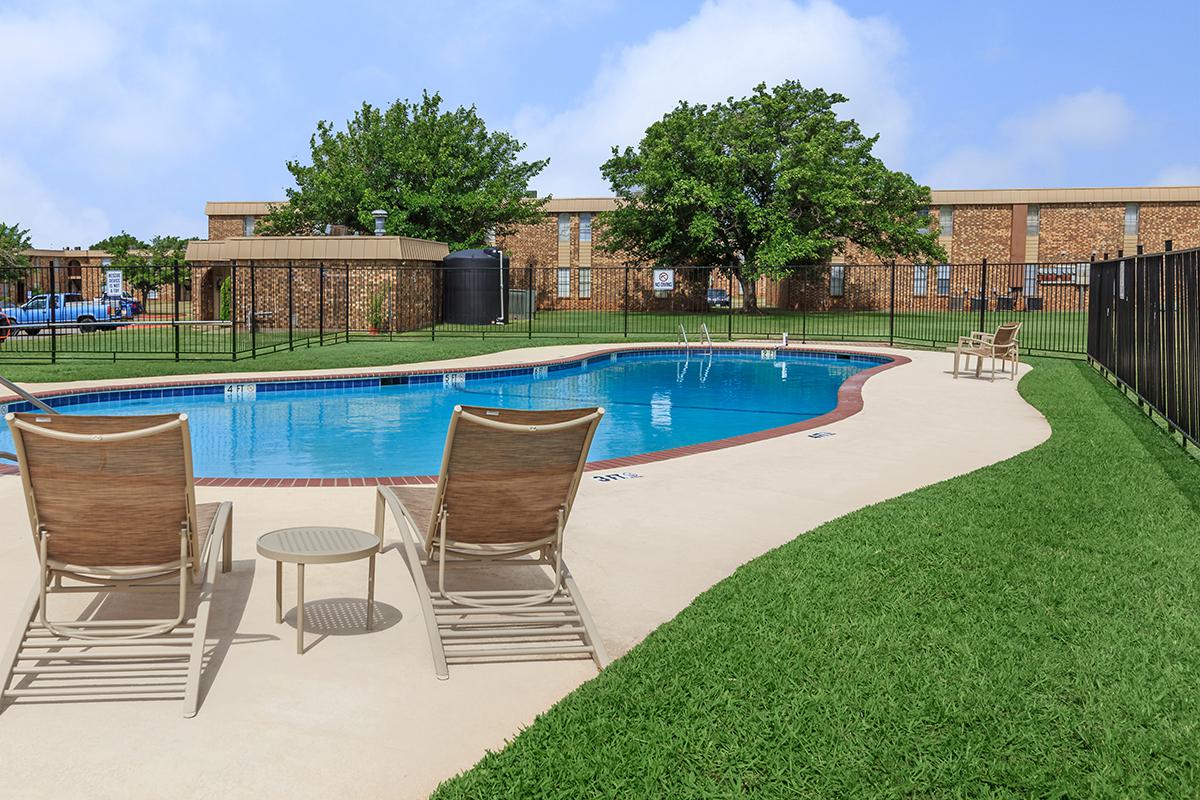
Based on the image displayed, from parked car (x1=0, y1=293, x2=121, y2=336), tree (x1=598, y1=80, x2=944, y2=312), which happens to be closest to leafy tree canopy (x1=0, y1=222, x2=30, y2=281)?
parked car (x1=0, y1=293, x2=121, y2=336)

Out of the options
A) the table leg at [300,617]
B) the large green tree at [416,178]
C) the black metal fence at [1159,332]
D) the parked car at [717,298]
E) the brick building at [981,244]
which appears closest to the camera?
the table leg at [300,617]

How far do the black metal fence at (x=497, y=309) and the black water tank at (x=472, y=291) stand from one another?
0.16ft

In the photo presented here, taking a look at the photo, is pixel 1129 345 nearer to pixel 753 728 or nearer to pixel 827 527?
pixel 827 527

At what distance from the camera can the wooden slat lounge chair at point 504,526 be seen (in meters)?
4.09

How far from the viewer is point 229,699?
3613mm

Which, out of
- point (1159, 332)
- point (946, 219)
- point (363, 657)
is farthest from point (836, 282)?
point (363, 657)

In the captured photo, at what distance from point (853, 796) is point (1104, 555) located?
3136mm

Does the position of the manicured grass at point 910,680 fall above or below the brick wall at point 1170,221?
below

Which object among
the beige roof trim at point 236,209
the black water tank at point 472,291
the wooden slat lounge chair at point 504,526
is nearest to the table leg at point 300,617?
the wooden slat lounge chair at point 504,526

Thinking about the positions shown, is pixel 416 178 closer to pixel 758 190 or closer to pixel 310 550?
pixel 758 190

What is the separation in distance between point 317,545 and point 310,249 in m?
26.1

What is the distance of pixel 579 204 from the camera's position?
4616cm

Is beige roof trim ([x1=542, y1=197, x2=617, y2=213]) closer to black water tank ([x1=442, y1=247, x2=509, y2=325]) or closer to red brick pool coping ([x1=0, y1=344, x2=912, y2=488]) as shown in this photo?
black water tank ([x1=442, y1=247, x2=509, y2=325])

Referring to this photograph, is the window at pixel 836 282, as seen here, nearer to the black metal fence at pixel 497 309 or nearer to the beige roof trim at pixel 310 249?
the black metal fence at pixel 497 309
